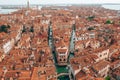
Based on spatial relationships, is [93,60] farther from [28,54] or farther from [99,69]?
[28,54]

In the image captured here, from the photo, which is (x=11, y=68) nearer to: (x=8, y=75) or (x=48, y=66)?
(x=8, y=75)

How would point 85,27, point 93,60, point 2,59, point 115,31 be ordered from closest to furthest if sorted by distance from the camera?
point 93,60
point 2,59
point 115,31
point 85,27

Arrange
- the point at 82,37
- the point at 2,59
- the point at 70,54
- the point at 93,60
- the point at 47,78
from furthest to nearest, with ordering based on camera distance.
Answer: the point at 82,37 → the point at 70,54 → the point at 2,59 → the point at 93,60 → the point at 47,78

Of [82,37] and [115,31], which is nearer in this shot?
[82,37]

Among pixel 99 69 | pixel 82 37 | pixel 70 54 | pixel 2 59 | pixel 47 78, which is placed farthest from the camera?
pixel 82 37

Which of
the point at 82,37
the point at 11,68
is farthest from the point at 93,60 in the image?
the point at 82,37

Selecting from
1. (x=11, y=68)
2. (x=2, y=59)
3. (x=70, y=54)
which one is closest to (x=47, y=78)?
(x=11, y=68)

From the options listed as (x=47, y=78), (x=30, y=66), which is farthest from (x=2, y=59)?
(x=47, y=78)

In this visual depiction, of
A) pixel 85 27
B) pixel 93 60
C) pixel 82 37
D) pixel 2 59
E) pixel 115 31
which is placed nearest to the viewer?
pixel 93 60

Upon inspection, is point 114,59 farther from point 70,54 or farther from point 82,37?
point 82,37

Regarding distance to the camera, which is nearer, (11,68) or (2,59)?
(11,68)
